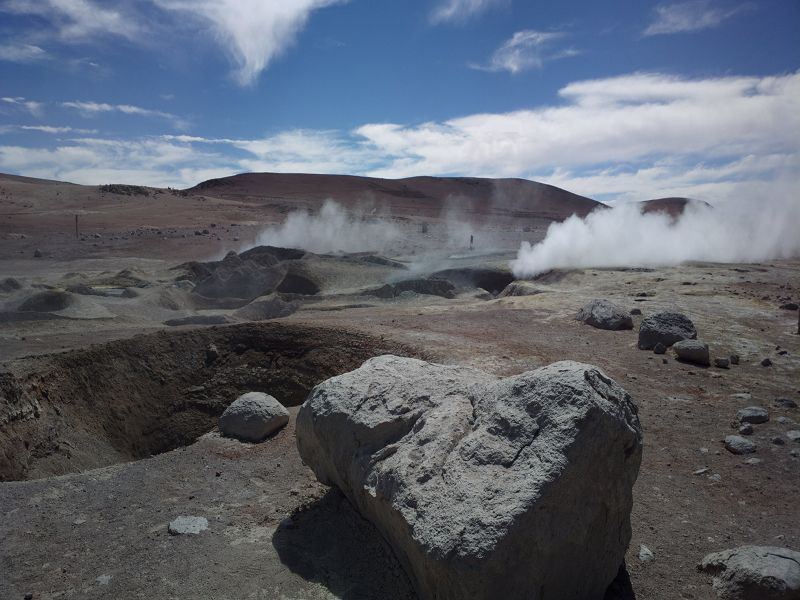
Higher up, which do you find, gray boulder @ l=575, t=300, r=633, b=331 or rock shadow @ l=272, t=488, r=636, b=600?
gray boulder @ l=575, t=300, r=633, b=331

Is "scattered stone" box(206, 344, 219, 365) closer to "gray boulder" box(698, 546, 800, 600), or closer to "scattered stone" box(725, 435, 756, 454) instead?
"scattered stone" box(725, 435, 756, 454)

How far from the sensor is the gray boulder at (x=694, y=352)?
7.61 meters

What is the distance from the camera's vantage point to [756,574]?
341 centimetres

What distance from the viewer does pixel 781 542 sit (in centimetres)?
406

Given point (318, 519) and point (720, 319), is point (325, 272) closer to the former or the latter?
point (720, 319)

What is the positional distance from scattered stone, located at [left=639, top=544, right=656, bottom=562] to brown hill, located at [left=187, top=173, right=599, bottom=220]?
50427mm

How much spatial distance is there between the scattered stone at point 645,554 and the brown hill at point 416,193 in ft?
165

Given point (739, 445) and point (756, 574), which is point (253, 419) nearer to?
point (756, 574)

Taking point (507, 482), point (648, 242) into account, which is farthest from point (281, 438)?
point (648, 242)

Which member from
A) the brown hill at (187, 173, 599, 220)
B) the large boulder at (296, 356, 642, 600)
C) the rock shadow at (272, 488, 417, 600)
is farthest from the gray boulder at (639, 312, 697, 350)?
the brown hill at (187, 173, 599, 220)

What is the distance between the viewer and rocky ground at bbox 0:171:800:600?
3812 millimetres

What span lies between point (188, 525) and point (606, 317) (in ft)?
24.0

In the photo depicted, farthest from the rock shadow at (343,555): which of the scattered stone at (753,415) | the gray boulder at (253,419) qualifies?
the scattered stone at (753,415)

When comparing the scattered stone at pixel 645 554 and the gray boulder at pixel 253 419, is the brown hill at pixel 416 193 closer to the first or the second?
the gray boulder at pixel 253 419
